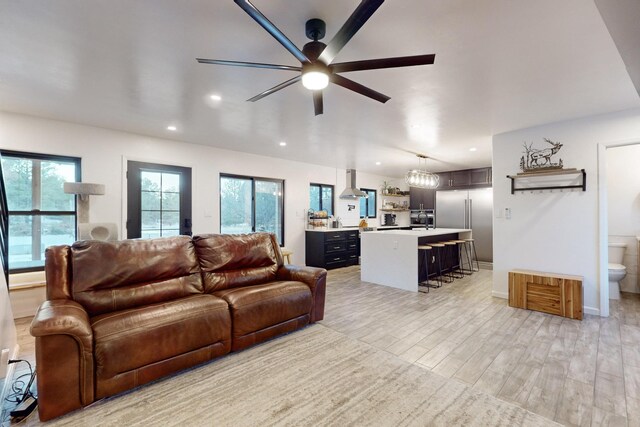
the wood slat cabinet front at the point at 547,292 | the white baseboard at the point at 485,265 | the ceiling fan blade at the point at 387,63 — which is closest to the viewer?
the ceiling fan blade at the point at 387,63

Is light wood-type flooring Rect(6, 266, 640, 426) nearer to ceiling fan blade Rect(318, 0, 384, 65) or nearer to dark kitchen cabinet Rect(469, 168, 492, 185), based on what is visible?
ceiling fan blade Rect(318, 0, 384, 65)

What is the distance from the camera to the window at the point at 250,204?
554 centimetres

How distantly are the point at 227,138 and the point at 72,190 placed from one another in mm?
2156

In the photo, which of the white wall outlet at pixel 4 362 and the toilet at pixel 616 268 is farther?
the toilet at pixel 616 268

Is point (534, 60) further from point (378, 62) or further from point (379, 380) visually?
point (379, 380)

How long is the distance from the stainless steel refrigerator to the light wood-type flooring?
253 centimetres

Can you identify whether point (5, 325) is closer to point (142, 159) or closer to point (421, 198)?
point (142, 159)

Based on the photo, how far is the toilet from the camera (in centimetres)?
405

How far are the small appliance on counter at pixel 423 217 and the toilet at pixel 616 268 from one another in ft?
12.2

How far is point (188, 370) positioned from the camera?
2291mm

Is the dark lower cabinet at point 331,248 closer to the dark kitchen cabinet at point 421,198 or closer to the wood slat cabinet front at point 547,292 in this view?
the dark kitchen cabinet at point 421,198

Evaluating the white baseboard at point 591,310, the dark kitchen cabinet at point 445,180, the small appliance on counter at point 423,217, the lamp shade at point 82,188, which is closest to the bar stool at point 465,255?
the small appliance on counter at point 423,217

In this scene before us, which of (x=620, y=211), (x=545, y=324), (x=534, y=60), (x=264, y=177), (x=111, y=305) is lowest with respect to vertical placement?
(x=545, y=324)

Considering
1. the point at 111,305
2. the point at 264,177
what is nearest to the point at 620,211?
the point at 264,177
